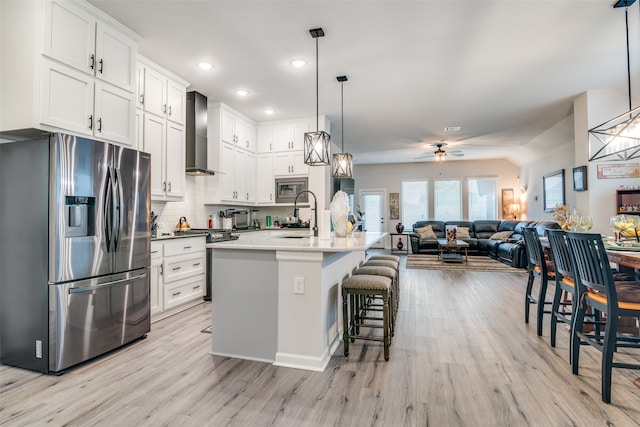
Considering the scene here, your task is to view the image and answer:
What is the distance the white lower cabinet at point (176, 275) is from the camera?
3.42m

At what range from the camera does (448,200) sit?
1021 centimetres

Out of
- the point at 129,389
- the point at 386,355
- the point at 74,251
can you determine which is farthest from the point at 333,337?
the point at 74,251

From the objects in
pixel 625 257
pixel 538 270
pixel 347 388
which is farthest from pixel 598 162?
pixel 347 388

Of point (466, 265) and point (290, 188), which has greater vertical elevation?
point (290, 188)

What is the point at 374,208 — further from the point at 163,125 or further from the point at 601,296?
the point at 601,296

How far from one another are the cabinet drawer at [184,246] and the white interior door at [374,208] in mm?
7358

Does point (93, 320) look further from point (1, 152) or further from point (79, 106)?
point (79, 106)

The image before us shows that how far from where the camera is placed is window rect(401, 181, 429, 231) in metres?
10.4

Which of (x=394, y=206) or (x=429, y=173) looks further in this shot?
(x=394, y=206)

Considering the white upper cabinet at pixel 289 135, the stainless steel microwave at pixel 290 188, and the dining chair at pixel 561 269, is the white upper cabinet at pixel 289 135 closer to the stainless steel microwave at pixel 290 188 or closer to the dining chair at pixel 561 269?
the stainless steel microwave at pixel 290 188

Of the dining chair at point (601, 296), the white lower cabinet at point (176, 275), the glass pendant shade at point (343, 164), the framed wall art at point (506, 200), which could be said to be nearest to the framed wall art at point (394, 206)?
the framed wall art at point (506, 200)

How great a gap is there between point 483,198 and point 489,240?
202 centimetres

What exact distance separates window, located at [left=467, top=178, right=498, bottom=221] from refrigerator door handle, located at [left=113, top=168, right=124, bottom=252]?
31.6 feet

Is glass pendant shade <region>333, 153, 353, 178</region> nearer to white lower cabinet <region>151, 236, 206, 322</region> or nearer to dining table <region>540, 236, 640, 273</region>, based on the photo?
white lower cabinet <region>151, 236, 206, 322</region>
